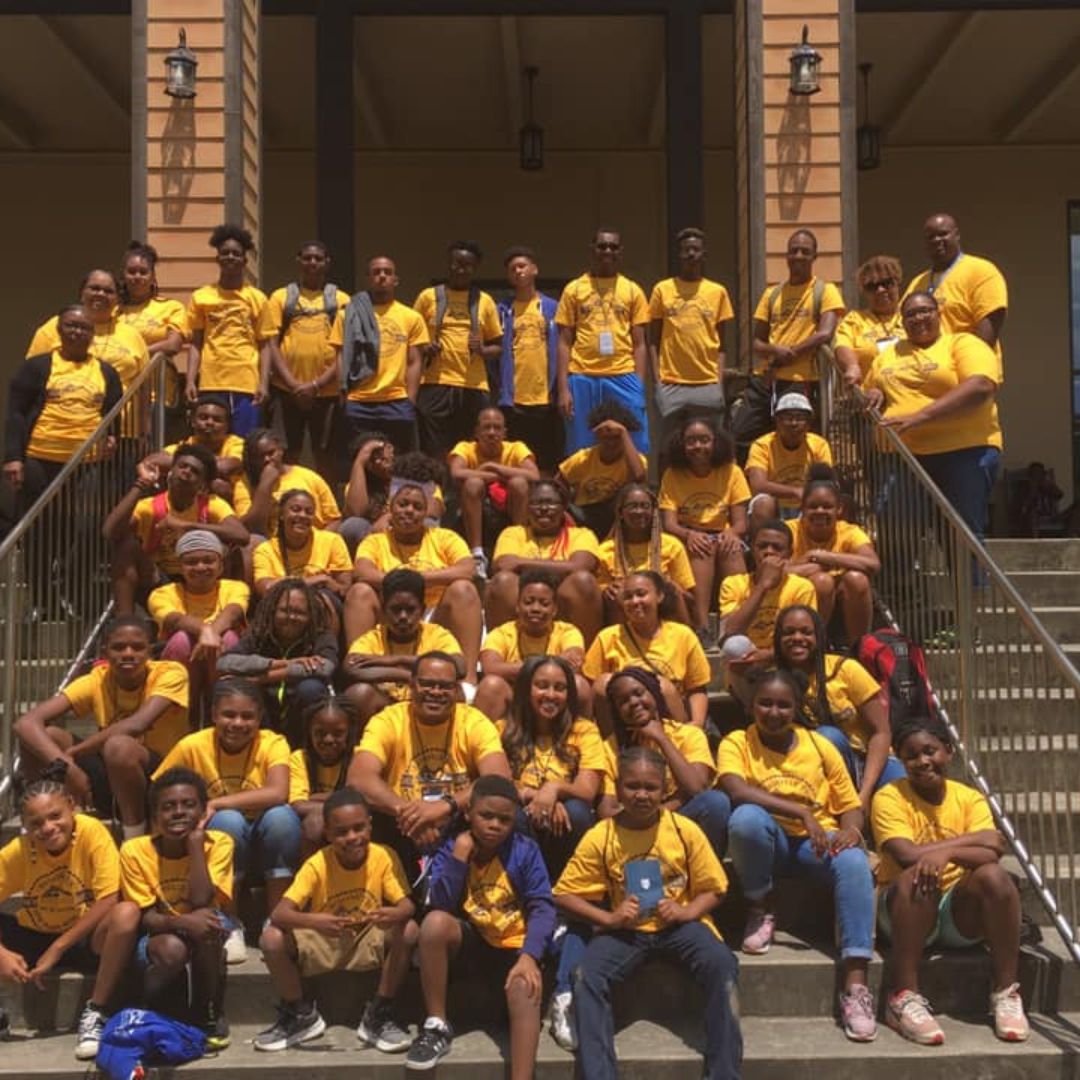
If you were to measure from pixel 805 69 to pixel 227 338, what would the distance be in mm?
3998

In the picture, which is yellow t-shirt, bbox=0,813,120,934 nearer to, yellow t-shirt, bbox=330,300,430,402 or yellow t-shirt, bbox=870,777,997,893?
yellow t-shirt, bbox=870,777,997,893

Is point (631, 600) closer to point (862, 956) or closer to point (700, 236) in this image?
point (862, 956)

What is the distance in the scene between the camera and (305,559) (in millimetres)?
6773

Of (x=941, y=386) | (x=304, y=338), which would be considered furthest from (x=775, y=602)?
(x=304, y=338)

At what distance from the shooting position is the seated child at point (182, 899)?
4816 millimetres

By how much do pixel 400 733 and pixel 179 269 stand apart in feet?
15.8

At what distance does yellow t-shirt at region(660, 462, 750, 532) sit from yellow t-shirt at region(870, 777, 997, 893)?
2.25 metres

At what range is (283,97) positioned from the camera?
43.4 feet

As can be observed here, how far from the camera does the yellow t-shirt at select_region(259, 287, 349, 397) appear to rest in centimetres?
830

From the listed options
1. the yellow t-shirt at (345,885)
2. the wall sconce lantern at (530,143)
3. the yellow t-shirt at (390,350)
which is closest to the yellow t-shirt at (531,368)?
the yellow t-shirt at (390,350)

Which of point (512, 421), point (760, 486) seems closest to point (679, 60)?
point (512, 421)

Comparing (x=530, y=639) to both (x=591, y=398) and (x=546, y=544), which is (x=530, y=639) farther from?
(x=591, y=398)

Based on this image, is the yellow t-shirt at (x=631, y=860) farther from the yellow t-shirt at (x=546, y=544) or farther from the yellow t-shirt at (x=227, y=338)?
the yellow t-shirt at (x=227, y=338)

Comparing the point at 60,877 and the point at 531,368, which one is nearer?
the point at 60,877
